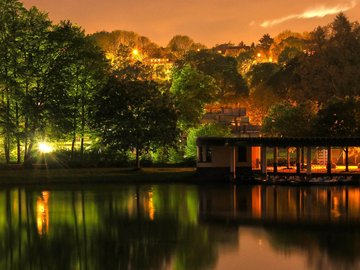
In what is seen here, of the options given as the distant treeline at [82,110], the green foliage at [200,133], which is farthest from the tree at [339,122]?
the green foliage at [200,133]

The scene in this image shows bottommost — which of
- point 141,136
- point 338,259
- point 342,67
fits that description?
point 338,259

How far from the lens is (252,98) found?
12100 centimetres

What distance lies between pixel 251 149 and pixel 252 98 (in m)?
53.0

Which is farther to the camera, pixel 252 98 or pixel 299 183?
pixel 252 98

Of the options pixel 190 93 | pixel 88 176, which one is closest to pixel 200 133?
pixel 190 93

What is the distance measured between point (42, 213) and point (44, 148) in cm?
3224

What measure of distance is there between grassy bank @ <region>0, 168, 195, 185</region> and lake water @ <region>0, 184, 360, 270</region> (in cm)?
935

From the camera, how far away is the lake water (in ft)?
92.9

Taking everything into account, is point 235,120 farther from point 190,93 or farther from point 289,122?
point 289,122

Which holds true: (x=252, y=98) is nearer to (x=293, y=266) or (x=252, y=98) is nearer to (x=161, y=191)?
(x=161, y=191)

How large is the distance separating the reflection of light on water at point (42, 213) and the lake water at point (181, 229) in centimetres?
7

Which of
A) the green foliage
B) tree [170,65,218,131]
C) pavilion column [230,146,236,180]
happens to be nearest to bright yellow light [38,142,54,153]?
the green foliage

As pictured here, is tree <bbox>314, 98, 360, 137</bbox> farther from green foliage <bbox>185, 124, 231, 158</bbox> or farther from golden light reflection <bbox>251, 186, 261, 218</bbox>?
golden light reflection <bbox>251, 186, 261, 218</bbox>

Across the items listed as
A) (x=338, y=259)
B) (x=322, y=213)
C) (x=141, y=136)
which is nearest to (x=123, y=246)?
(x=338, y=259)
